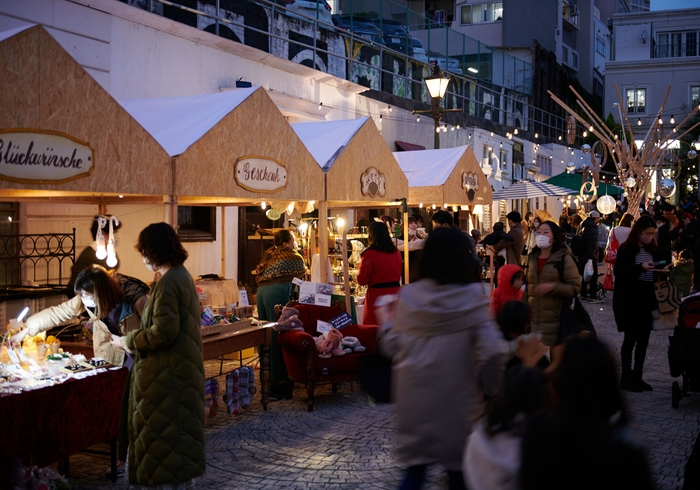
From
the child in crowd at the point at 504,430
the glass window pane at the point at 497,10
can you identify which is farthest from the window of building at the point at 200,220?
the glass window pane at the point at 497,10

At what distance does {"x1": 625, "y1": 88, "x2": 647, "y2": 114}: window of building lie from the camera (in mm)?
48438

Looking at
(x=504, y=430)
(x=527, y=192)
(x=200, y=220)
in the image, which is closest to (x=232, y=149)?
(x=504, y=430)

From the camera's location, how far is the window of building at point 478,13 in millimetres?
41750

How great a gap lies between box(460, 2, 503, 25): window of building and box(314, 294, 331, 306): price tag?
37.0 meters

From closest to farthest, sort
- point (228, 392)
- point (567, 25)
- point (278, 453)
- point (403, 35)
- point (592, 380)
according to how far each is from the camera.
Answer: point (592, 380), point (278, 453), point (228, 392), point (403, 35), point (567, 25)

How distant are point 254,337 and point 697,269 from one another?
20.4 feet

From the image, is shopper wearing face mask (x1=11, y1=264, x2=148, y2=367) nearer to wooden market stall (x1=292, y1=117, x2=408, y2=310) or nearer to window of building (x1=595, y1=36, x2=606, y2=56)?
wooden market stall (x1=292, y1=117, x2=408, y2=310)

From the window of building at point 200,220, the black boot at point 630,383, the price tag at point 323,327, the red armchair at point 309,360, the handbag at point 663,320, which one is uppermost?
the window of building at point 200,220

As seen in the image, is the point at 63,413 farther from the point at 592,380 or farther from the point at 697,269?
the point at 697,269

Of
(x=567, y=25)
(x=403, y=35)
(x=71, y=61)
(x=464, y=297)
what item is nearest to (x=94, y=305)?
(x=71, y=61)

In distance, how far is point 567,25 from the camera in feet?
162

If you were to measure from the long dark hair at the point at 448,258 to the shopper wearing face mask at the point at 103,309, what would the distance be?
99.6 inches

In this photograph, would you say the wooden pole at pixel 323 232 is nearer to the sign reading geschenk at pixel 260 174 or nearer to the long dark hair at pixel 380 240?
→ the long dark hair at pixel 380 240

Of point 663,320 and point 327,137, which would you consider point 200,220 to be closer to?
point 327,137
